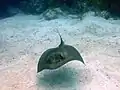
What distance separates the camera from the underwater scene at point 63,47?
3.47m

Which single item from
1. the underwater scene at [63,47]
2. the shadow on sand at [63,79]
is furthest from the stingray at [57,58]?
the shadow on sand at [63,79]

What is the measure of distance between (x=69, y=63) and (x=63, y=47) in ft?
2.27

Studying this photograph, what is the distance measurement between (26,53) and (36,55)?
32 centimetres

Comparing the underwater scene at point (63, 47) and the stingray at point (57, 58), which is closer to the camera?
the stingray at point (57, 58)

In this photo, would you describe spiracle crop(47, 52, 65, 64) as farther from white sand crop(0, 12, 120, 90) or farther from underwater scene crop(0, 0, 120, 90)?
white sand crop(0, 12, 120, 90)

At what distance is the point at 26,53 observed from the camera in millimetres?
4926

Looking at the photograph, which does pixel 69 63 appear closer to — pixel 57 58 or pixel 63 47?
pixel 63 47

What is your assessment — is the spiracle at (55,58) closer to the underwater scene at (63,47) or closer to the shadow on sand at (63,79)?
the underwater scene at (63,47)

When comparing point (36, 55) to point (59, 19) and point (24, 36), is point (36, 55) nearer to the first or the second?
point (24, 36)

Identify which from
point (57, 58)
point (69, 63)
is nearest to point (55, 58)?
point (57, 58)

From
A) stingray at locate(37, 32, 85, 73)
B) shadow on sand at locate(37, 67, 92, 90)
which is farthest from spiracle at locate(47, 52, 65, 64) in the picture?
shadow on sand at locate(37, 67, 92, 90)

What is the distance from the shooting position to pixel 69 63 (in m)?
4.14

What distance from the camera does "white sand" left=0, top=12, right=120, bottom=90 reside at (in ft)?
11.6

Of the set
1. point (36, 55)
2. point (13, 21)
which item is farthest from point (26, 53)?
point (13, 21)
